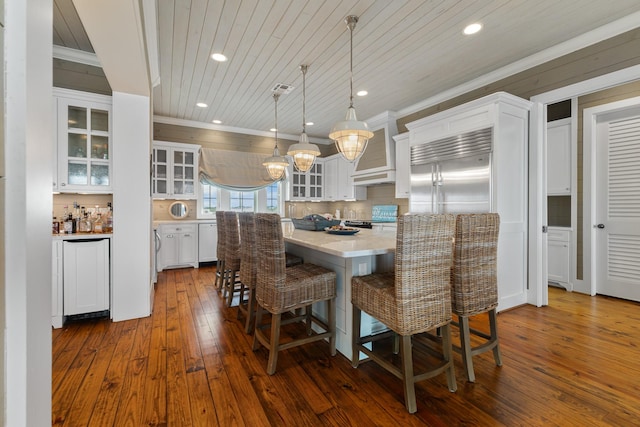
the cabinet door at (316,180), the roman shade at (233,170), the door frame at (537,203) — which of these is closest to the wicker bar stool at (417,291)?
the door frame at (537,203)

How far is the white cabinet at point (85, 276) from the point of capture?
2.62m

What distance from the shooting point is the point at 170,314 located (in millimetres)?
2928

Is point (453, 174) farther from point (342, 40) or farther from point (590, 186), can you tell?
point (342, 40)

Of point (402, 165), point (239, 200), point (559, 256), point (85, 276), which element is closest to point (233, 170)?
point (239, 200)

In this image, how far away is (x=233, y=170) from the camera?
5707 millimetres

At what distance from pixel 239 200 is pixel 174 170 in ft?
4.50

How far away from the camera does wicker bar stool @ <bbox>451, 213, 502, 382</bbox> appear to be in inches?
71.1

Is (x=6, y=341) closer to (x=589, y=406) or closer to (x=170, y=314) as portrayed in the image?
(x=589, y=406)

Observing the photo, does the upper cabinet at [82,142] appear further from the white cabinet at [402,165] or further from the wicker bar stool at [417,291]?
the white cabinet at [402,165]

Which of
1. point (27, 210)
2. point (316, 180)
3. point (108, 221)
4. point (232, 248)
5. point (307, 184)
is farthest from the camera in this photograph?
point (316, 180)

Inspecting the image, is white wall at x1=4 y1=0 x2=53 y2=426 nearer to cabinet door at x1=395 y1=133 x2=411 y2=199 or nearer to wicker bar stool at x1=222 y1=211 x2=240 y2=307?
wicker bar stool at x1=222 y1=211 x2=240 y2=307

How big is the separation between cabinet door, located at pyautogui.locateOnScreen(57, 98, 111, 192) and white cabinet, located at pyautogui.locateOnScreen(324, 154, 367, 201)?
4.10m

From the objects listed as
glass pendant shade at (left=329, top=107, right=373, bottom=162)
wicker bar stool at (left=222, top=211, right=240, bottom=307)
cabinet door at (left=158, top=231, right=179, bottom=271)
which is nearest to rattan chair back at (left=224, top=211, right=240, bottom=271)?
wicker bar stool at (left=222, top=211, right=240, bottom=307)

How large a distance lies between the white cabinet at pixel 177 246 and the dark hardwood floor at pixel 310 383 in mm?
2283
